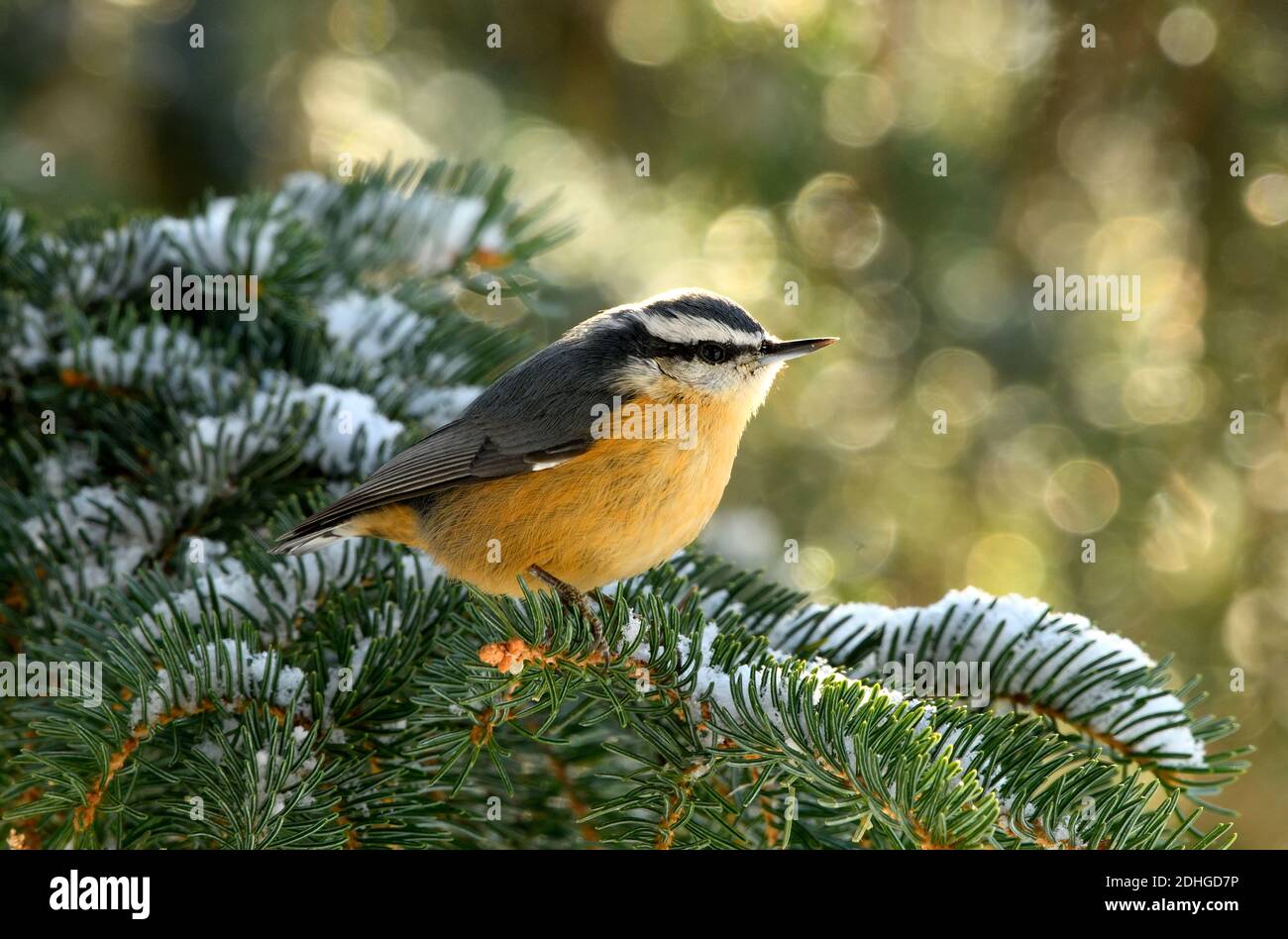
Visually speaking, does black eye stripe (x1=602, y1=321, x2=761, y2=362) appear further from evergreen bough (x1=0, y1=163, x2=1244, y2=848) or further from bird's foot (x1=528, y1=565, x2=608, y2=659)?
bird's foot (x1=528, y1=565, x2=608, y2=659)

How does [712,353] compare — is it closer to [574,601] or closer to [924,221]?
[574,601]

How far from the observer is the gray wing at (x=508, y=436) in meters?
2.37

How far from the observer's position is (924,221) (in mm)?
3711

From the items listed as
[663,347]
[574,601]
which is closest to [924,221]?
[663,347]

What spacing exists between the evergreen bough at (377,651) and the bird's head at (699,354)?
1.23ft

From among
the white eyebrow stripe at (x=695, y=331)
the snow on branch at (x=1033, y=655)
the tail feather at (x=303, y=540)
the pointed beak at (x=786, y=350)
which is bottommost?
the snow on branch at (x=1033, y=655)

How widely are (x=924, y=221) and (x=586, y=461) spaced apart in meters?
1.87

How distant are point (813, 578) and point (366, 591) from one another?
146 centimetres

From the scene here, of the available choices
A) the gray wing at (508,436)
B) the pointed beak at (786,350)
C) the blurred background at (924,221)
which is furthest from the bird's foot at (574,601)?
the blurred background at (924,221)

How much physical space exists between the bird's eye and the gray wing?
230 mm

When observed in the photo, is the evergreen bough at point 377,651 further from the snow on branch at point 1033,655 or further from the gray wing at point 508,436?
the gray wing at point 508,436

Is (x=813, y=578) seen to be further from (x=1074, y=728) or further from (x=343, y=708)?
(x=343, y=708)

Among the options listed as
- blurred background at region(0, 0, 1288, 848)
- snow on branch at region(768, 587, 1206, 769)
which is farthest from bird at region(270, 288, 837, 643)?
blurred background at region(0, 0, 1288, 848)

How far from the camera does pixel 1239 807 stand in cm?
361
